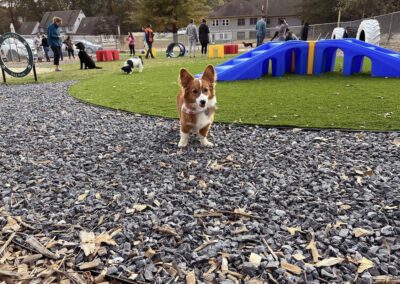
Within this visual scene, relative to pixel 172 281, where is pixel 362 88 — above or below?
above

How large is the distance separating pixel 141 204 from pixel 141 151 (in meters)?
1.26

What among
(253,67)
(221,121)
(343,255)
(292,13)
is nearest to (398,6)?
(292,13)

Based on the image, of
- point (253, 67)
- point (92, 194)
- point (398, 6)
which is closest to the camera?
point (92, 194)

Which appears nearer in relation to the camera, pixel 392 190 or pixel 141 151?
pixel 392 190

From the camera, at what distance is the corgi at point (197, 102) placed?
336cm

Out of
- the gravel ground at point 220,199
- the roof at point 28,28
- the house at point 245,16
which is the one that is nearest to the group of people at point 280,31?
the gravel ground at point 220,199

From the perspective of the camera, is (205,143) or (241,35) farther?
(241,35)

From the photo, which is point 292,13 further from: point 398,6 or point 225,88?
point 225,88

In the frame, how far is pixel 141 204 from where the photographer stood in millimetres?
2572

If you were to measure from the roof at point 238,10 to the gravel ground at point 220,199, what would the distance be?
172 ft

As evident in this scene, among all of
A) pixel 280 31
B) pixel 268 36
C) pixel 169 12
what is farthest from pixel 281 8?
pixel 280 31

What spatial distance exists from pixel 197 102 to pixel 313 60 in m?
6.95

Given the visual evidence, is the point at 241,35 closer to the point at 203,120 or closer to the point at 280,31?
the point at 280,31

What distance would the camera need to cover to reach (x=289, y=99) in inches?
235
